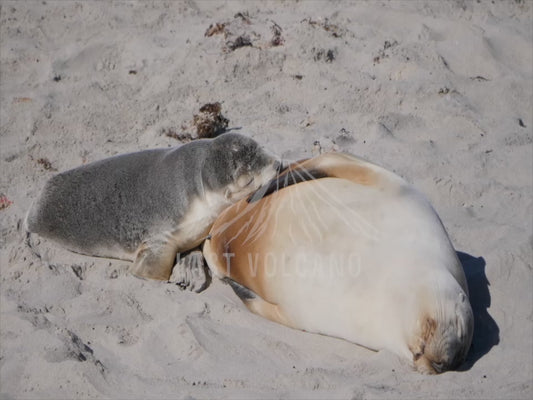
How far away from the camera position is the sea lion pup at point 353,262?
9.76 ft

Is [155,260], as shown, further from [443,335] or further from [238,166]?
[443,335]

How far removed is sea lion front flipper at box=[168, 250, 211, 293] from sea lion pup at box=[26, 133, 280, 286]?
1.0 inches

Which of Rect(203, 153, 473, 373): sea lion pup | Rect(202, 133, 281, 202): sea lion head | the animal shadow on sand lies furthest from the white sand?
Rect(202, 133, 281, 202): sea lion head

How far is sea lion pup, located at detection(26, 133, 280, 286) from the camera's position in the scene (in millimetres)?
4035

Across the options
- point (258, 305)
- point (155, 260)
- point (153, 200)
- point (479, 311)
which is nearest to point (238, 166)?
point (153, 200)

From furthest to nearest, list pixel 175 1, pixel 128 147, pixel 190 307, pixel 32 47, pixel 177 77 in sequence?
pixel 175 1 → pixel 32 47 → pixel 177 77 → pixel 128 147 → pixel 190 307

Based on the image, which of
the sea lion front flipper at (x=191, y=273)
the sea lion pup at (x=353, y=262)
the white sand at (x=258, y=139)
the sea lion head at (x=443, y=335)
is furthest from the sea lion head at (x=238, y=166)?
the sea lion head at (x=443, y=335)

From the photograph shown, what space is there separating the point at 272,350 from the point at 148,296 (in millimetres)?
812

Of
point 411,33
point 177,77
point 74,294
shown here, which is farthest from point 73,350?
point 411,33

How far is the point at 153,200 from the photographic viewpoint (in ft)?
13.8

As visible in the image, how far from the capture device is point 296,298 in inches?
130

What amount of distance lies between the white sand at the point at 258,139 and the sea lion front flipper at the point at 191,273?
7cm

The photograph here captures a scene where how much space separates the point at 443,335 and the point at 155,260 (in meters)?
1.73

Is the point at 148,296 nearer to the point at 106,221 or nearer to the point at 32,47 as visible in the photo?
the point at 106,221
